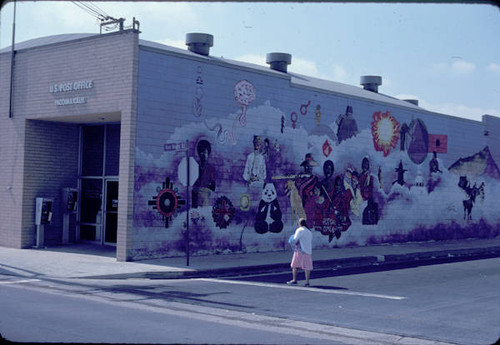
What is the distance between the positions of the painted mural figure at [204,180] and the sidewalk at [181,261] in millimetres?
1789

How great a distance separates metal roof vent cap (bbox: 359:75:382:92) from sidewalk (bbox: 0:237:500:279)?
12.0 m

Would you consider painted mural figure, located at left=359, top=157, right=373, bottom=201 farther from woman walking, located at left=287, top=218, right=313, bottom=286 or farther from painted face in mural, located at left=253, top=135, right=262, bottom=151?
woman walking, located at left=287, top=218, right=313, bottom=286

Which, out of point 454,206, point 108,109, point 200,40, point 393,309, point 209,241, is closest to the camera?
point 393,309

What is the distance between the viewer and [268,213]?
2162cm

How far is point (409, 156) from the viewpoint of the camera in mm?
28266

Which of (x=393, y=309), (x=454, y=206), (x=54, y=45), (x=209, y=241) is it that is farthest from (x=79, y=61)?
(x=454, y=206)

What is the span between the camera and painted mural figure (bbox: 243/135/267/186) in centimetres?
2089

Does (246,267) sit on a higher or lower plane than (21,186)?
lower

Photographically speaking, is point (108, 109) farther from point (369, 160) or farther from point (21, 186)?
point (369, 160)

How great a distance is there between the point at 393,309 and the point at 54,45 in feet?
45.0

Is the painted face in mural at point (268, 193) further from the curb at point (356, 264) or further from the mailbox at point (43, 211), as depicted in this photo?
the mailbox at point (43, 211)

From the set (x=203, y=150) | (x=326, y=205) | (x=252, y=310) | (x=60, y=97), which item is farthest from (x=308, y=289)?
(x=326, y=205)

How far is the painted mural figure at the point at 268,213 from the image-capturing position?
69.9 ft

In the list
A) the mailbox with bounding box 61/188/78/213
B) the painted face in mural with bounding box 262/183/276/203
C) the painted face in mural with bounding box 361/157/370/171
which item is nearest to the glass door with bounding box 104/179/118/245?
the mailbox with bounding box 61/188/78/213
